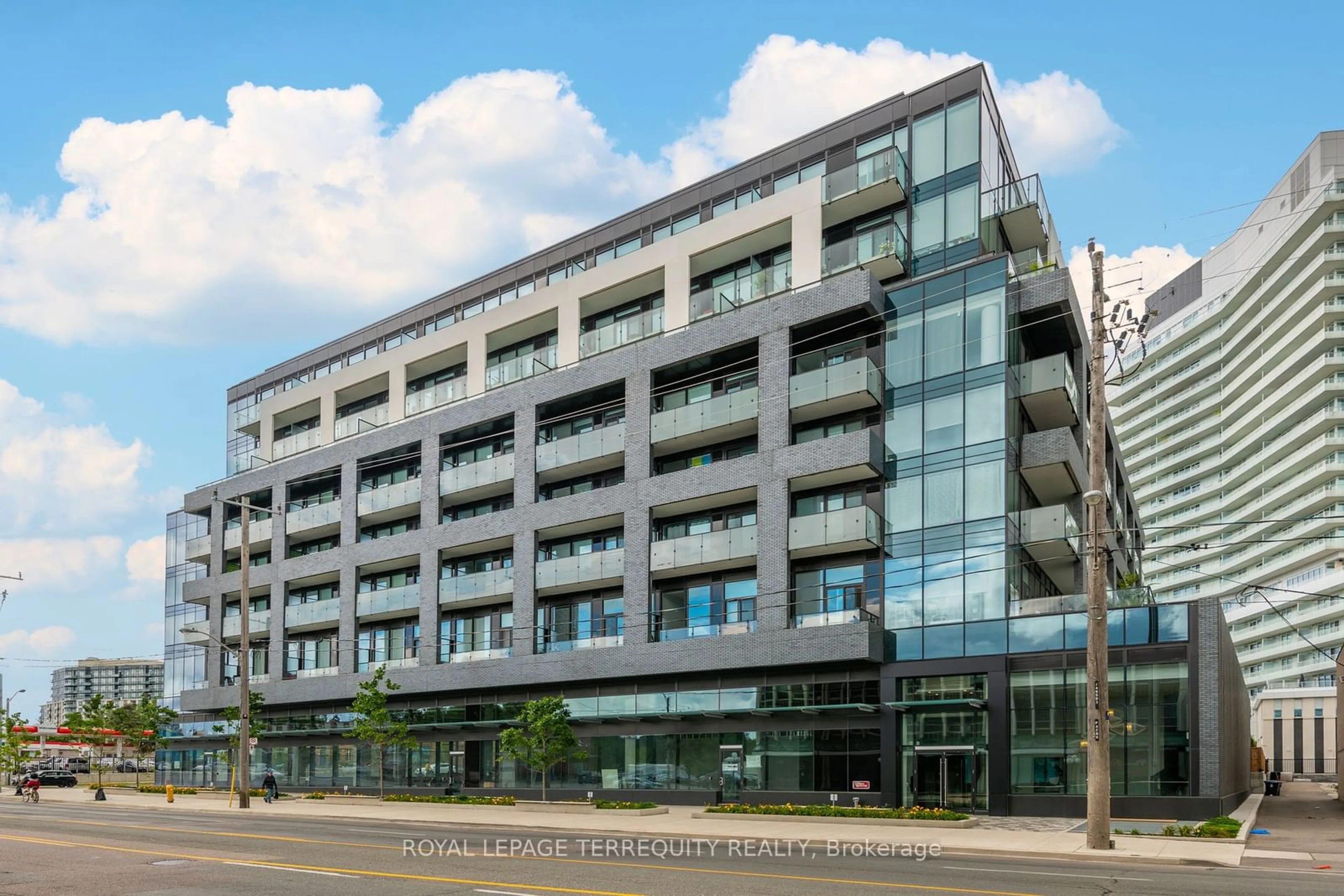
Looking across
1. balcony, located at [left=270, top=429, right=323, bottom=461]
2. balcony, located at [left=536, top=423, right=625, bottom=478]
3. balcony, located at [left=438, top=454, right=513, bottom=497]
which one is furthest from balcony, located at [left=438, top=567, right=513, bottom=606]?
balcony, located at [left=270, top=429, right=323, bottom=461]

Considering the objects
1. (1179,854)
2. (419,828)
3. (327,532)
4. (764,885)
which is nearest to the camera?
(764,885)

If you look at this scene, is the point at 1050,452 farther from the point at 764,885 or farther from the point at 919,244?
the point at 764,885

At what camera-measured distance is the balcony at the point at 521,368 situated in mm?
54750

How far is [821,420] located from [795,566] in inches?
219

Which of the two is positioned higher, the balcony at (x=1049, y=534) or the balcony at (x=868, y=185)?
the balcony at (x=868, y=185)

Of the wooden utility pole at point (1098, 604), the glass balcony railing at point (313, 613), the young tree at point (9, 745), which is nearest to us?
the wooden utility pole at point (1098, 604)

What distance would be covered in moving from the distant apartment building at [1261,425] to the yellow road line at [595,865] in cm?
9690

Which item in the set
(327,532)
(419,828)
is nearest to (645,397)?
(419,828)

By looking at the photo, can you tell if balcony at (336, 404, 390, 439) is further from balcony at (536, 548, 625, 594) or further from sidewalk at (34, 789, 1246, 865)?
sidewalk at (34, 789, 1246, 865)

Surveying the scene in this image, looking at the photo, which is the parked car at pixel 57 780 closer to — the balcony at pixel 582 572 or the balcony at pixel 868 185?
the balcony at pixel 582 572

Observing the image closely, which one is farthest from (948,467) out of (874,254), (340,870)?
(340,870)

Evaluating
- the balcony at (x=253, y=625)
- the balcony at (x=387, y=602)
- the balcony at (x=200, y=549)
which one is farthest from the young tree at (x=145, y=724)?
the balcony at (x=387, y=602)

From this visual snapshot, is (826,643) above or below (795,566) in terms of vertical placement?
below

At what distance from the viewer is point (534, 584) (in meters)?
51.2
